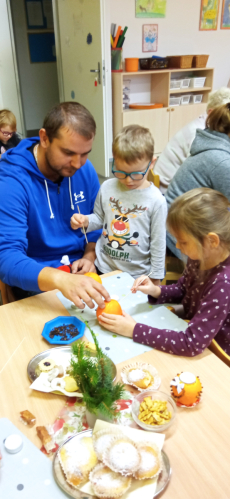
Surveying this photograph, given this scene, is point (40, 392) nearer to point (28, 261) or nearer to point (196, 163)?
point (28, 261)

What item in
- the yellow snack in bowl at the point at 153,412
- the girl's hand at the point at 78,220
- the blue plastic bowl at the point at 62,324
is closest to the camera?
the yellow snack in bowl at the point at 153,412

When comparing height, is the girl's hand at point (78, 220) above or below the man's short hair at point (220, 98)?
below

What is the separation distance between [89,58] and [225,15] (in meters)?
2.43

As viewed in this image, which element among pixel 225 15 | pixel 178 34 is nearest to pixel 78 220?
pixel 178 34

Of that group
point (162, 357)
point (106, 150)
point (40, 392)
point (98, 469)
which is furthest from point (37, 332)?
point (106, 150)

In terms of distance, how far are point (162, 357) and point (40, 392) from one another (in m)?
0.34

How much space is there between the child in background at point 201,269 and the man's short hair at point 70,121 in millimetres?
526

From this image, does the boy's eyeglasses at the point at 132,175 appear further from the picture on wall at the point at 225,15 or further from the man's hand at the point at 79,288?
the picture on wall at the point at 225,15

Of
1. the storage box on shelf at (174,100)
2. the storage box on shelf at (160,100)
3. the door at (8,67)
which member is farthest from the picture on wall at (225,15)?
the door at (8,67)

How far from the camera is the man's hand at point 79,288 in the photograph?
3.70ft

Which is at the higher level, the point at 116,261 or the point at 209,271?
the point at 209,271

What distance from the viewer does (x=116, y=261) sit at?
1.62 metres

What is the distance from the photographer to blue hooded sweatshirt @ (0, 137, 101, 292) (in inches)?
51.2

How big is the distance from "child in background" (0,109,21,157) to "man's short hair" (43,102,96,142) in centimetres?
215
